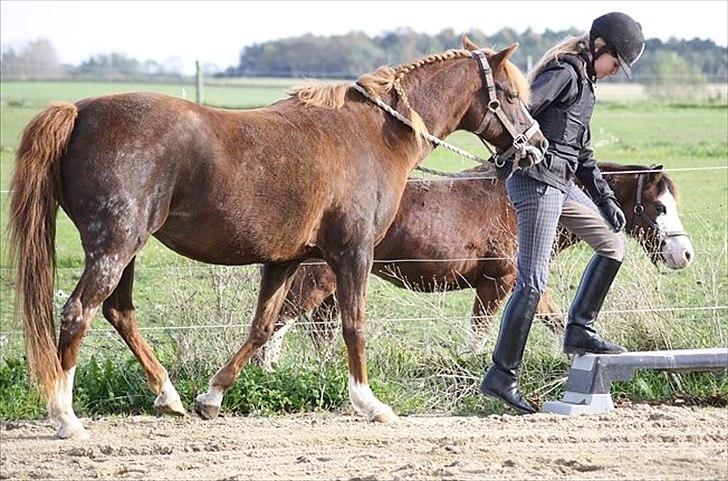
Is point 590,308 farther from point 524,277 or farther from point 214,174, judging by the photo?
point 214,174

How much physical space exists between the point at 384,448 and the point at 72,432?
154 cm

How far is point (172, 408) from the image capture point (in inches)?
262

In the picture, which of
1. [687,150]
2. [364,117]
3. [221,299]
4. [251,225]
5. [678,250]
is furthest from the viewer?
[687,150]

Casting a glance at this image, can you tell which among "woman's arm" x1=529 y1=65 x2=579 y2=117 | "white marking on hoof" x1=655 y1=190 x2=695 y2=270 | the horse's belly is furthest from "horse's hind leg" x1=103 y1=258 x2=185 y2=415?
"white marking on hoof" x1=655 y1=190 x2=695 y2=270

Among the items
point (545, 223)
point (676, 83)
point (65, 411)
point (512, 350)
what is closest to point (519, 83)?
point (545, 223)

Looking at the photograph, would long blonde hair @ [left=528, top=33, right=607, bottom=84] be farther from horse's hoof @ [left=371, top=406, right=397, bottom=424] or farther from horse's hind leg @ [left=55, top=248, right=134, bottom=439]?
horse's hind leg @ [left=55, top=248, right=134, bottom=439]

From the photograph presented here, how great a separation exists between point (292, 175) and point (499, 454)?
1.80 meters

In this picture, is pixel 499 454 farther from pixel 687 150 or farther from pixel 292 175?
A: pixel 687 150

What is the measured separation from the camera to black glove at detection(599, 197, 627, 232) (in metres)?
6.80

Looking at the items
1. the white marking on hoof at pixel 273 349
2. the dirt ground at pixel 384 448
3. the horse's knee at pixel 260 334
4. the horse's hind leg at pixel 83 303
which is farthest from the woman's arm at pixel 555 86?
the horse's hind leg at pixel 83 303

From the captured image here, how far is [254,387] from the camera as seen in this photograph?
276 inches

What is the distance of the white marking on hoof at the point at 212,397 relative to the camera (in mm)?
6715

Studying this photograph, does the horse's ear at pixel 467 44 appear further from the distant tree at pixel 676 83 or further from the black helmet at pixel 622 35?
the distant tree at pixel 676 83

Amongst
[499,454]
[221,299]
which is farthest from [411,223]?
[499,454]
